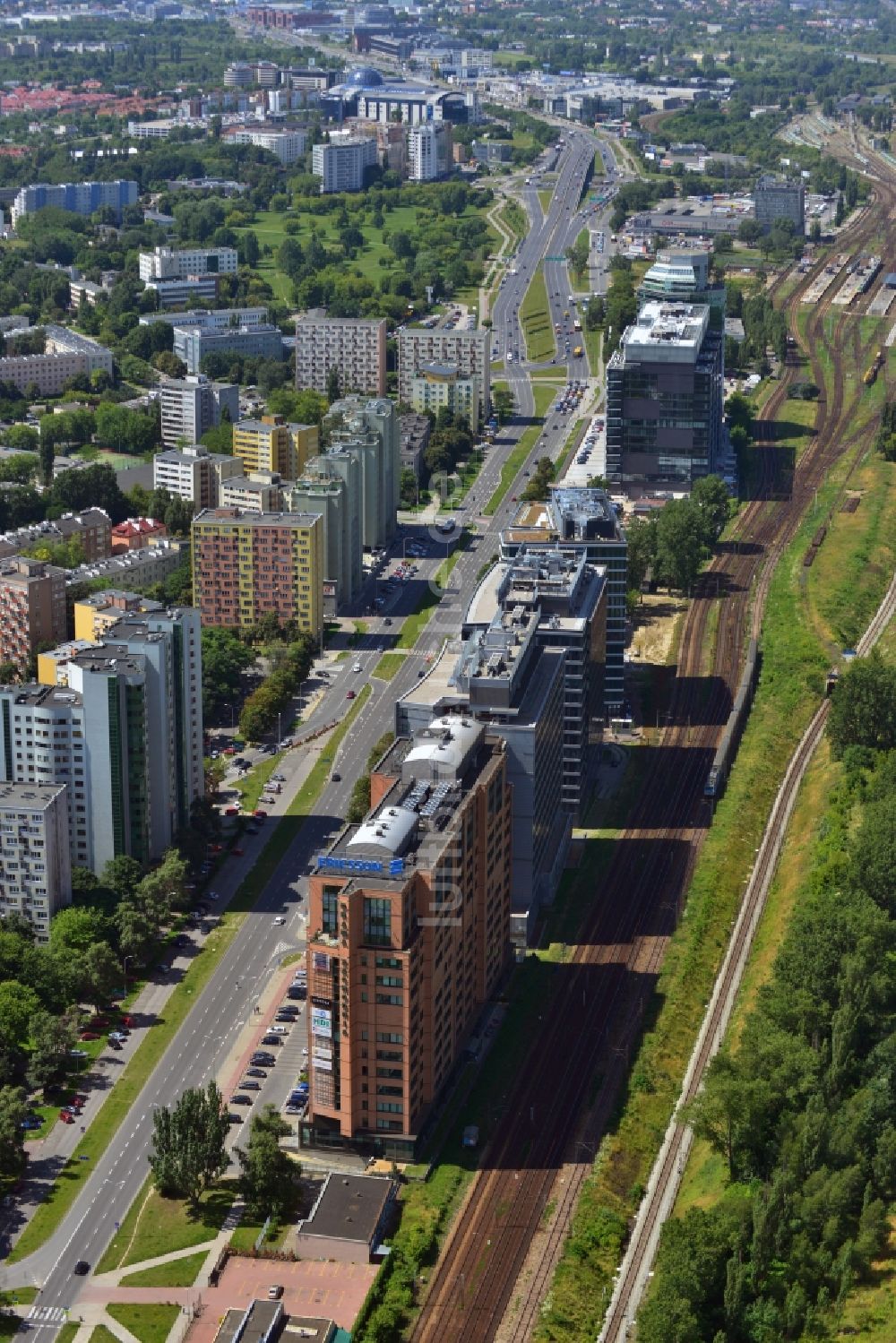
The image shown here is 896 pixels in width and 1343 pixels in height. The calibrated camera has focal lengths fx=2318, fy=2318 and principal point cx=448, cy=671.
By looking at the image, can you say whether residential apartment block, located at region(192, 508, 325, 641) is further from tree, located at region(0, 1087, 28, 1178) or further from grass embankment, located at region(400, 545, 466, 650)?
tree, located at region(0, 1087, 28, 1178)

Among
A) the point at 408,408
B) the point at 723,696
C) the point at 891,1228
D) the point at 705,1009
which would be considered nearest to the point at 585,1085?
the point at 705,1009

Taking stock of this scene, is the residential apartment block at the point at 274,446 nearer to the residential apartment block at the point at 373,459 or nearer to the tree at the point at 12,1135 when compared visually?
the residential apartment block at the point at 373,459

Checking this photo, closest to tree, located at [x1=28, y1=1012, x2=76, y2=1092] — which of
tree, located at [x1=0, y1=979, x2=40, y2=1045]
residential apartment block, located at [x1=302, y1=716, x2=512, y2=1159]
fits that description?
tree, located at [x1=0, y1=979, x2=40, y2=1045]

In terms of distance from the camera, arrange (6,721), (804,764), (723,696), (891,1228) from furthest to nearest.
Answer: (723,696) → (804,764) → (6,721) → (891,1228)

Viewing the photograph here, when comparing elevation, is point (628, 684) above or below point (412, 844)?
below

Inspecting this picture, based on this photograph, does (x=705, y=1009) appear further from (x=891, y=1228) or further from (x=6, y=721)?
(x=6, y=721)

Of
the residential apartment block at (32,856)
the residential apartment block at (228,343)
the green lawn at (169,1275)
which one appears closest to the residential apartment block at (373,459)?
the residential apartment block at (228,343)
